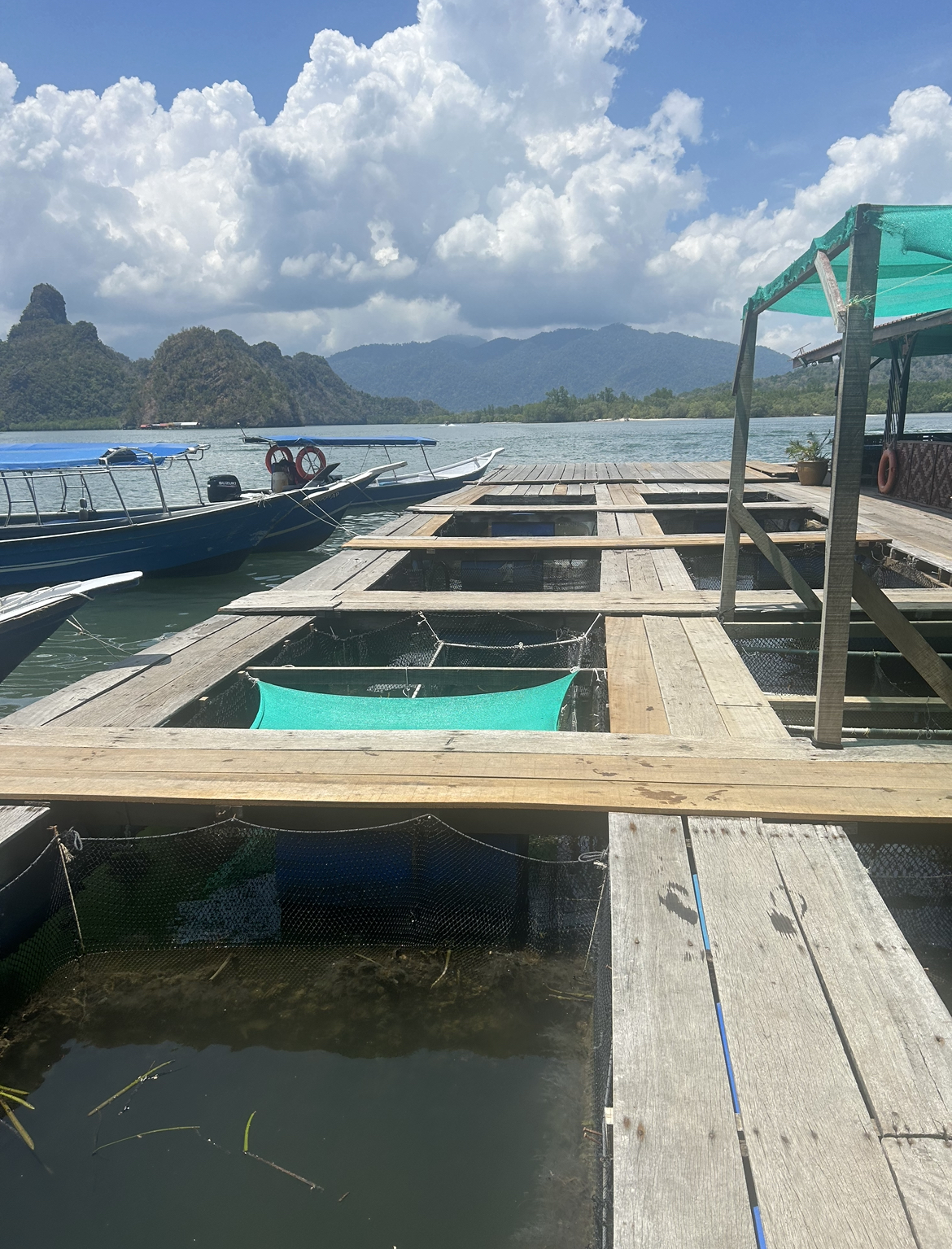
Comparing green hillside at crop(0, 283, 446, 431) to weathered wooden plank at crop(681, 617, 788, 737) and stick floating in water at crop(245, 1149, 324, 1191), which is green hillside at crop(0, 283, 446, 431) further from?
stick floating in water at crop(245, 1149, 324, 1191)

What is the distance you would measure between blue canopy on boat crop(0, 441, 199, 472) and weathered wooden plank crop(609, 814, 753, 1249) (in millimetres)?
12338

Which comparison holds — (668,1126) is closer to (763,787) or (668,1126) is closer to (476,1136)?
(476,1136)

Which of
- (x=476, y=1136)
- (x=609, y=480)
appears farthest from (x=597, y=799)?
(x=609, y=480)

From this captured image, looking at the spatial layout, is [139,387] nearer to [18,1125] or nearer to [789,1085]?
[18,1125]

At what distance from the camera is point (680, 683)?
461cm

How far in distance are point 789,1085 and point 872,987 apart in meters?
0.47

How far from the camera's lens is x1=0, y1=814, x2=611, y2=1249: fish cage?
101 inches

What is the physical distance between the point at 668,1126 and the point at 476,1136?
125 cm

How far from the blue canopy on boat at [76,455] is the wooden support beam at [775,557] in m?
11.0

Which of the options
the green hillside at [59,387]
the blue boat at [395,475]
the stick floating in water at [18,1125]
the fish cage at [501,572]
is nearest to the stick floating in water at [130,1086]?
the stick floating in water at [18,1125]

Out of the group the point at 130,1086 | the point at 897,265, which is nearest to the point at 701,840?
the point at 130,1086

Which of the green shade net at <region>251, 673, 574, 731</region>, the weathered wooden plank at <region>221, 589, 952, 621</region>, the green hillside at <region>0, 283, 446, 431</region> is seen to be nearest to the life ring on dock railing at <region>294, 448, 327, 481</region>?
the weathered wooden plank at <region>221, 589, 952, 621</region>

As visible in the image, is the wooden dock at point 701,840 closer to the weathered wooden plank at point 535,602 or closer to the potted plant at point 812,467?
the weathered wooden plank at point 535,602

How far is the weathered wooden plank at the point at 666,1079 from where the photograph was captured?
64.2 inches
